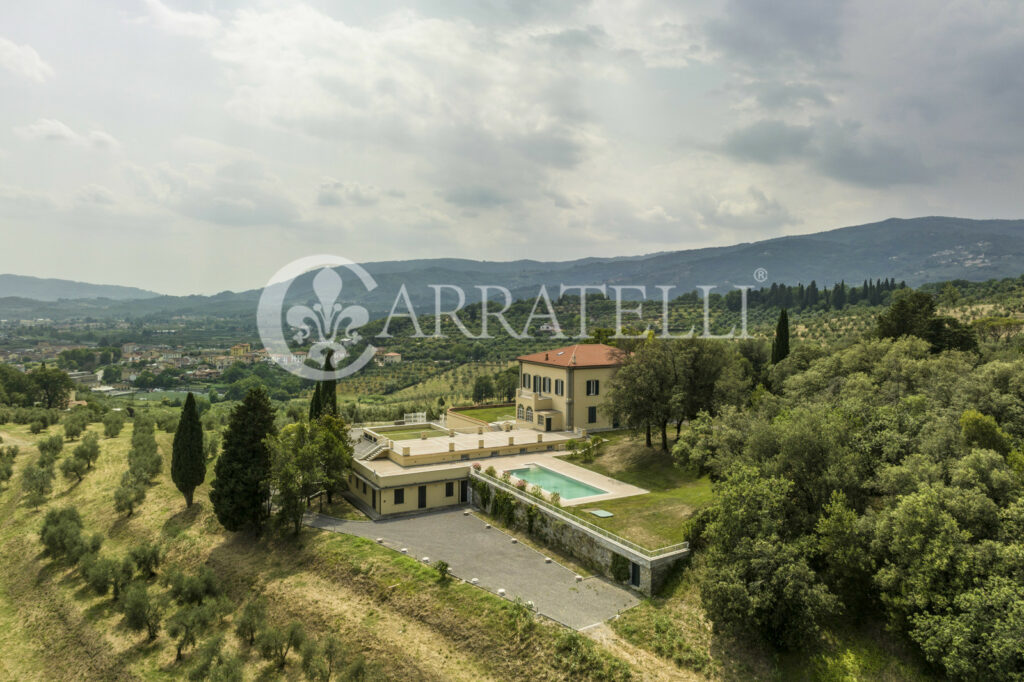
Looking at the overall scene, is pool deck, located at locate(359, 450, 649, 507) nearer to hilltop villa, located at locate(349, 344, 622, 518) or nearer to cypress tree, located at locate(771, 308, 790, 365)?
hilltop villa, located at locate(349, 344, 622, 518)

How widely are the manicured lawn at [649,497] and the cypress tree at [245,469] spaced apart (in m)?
16.0

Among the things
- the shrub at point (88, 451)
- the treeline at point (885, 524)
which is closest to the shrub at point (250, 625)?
the treeline at point (885, 524)

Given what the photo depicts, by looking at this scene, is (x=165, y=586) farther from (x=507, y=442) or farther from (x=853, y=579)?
(x=853, y=579)

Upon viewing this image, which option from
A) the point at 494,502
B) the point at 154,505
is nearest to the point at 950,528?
the point at 494,502

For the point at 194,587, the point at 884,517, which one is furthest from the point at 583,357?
the point at 194,587

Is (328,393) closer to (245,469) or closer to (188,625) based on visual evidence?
(245,469)

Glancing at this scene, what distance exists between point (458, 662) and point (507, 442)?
1884cm

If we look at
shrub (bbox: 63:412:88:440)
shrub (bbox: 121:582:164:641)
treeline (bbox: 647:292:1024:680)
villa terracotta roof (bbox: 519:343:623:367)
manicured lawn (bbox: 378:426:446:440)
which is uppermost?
villa terracotta roof (bbox: 519:343:623:367)

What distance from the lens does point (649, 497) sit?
87.0 feet

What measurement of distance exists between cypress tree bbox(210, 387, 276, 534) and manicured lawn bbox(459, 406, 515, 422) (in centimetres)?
2085

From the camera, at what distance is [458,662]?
1772 centimetres

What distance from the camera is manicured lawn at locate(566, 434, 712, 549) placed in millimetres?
22016

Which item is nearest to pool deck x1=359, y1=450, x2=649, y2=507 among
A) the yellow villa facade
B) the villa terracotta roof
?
the yellow villa facade

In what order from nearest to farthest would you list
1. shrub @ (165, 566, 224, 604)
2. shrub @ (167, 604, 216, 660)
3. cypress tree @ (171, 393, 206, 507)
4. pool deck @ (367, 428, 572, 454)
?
shrub @ (167, 604, 216, 660)
shrub @ (165, 566, 224, 604)
cypress tree @ (171, 393, 206, 507)
pool deck @ (367, 428, 572, 454)
